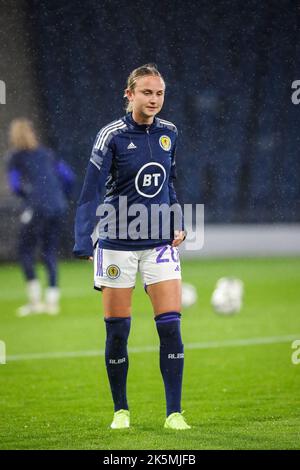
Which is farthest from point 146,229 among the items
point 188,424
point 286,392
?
point 286,392

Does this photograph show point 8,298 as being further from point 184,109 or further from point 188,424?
point 188,424

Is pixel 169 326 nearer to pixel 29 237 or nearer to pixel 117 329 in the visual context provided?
pixel 117 329

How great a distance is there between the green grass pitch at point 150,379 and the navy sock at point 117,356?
20cm

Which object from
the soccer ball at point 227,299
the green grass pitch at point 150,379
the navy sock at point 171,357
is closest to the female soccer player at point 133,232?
the navy sock at point 171,357

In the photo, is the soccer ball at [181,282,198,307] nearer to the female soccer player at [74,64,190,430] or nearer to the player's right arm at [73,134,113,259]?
the female soccer player at [74,64,190,430]

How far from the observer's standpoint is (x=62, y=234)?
53.4 ft

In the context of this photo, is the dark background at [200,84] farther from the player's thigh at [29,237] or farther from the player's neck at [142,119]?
the player's neck at [142,119]

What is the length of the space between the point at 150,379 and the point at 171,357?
2.00 meters

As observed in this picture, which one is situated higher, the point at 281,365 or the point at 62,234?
the point at 62,234

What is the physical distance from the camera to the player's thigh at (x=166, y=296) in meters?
5.44

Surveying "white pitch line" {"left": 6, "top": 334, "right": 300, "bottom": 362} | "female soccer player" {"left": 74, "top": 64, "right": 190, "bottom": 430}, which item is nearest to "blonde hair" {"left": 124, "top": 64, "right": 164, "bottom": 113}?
"female soccer player" {"left": 74, "top": 64, "right": 190, "bottom": 430}

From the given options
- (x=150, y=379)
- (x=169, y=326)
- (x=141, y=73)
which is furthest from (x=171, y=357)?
(x=150, y=379)

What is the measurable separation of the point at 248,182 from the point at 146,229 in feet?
37.4
